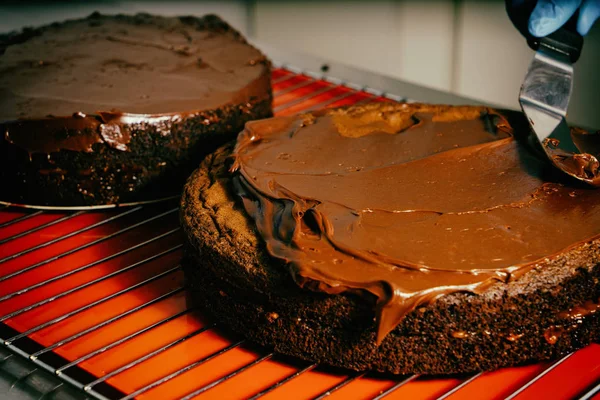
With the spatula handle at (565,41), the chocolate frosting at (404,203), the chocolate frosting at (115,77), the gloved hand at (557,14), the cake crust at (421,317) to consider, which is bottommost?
the cake crust at (421,317)

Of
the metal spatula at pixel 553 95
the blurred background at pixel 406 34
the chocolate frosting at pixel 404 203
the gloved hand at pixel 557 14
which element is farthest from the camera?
the blurred background at pixel 406 34

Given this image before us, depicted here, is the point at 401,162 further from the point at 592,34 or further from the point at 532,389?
the point at 592,34

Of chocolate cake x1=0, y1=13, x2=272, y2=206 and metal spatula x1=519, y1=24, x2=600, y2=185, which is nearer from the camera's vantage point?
metal spatula x1=519, y1=24, x2=600, y2=185

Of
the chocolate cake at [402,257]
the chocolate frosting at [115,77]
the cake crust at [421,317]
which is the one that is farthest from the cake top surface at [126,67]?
the cake crust at [421,317]

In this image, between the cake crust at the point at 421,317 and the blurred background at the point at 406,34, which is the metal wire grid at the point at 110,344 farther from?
the blurred background at the point at 406,34

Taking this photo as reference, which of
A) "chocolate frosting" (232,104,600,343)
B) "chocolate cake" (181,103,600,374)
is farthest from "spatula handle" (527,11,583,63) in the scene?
"chocolate cake" (181,103,600,374)

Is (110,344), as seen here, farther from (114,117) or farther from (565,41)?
(565,41)

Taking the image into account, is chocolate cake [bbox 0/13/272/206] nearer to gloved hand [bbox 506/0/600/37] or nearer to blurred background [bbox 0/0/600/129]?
gloved hand [bbox 506/0/600/37]

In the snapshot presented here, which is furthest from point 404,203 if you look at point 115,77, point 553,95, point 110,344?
point 115,77
